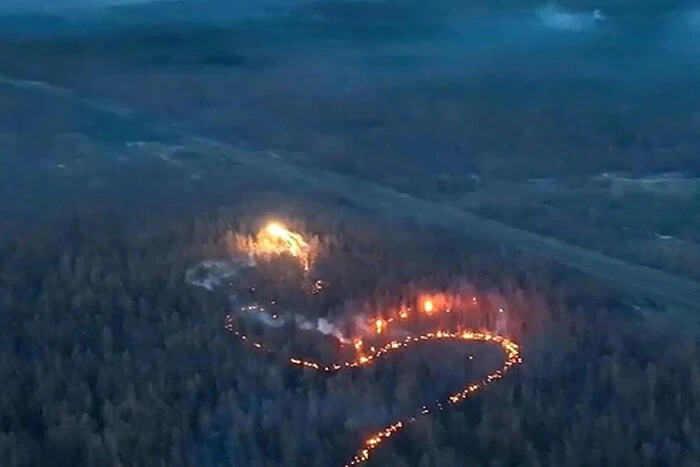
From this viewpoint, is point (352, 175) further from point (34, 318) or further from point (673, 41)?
point (673, 41)

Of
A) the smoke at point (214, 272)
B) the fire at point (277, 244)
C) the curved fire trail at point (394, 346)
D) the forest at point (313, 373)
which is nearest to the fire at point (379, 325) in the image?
the curved fire trail at point (394, 346)

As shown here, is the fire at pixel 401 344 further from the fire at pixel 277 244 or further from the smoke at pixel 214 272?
the smoke at pixel 214 272

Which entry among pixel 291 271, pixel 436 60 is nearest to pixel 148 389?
pixel 291 271

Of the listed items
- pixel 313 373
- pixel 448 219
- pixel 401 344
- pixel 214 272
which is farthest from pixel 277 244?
pixel 313 373

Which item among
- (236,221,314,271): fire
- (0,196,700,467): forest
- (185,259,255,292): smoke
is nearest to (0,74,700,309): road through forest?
(0,196,700,467): forest

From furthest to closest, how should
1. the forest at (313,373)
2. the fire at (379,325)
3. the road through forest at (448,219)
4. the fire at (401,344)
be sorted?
1. the road through forest at (448,219)
2. the fire at (379,325)
3. the fire at (401,344)
4. the forest at (313,373)

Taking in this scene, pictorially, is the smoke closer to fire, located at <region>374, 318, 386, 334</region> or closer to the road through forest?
fire, located at <region>374, 318, 386, 334</region>
